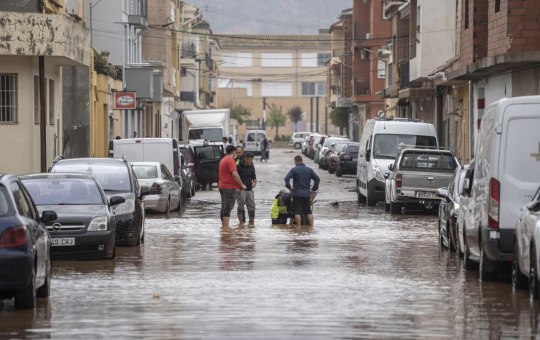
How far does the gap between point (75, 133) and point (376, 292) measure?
33.6m

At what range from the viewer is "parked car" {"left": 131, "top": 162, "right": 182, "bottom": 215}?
104 ft

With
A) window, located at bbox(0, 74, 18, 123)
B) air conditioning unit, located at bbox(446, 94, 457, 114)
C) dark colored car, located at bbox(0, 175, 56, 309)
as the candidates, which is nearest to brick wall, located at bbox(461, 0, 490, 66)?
air conditioning unit, located at bbox(446, 94, 457, 114)

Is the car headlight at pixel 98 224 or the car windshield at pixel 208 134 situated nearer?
the car headlight at pixel 98 224

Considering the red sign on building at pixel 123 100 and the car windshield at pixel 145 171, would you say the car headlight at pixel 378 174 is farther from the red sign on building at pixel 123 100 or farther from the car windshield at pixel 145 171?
the red sign on building at pixel 123 100

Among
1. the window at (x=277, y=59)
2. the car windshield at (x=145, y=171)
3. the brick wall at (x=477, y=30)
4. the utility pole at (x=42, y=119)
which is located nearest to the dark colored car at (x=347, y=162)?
the brick wall at (x=477, y=30)

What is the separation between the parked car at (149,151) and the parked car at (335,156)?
2635cm

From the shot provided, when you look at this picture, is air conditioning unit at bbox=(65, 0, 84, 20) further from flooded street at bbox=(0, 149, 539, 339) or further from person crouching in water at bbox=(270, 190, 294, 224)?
flooded street at bbox=(0, 149, 539, 339)

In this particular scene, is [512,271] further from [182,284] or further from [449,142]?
[449,142]

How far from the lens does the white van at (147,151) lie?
120ft

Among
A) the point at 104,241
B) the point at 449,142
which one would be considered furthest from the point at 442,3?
the point at 104,241

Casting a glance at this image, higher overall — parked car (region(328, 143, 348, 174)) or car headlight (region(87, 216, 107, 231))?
car headlight (region(87, 216, 107, 231))

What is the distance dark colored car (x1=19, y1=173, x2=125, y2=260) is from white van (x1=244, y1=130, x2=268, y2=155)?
2978 inches

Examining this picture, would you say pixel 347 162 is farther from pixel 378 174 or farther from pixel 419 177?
pixel 419 177

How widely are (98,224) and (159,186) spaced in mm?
12898
